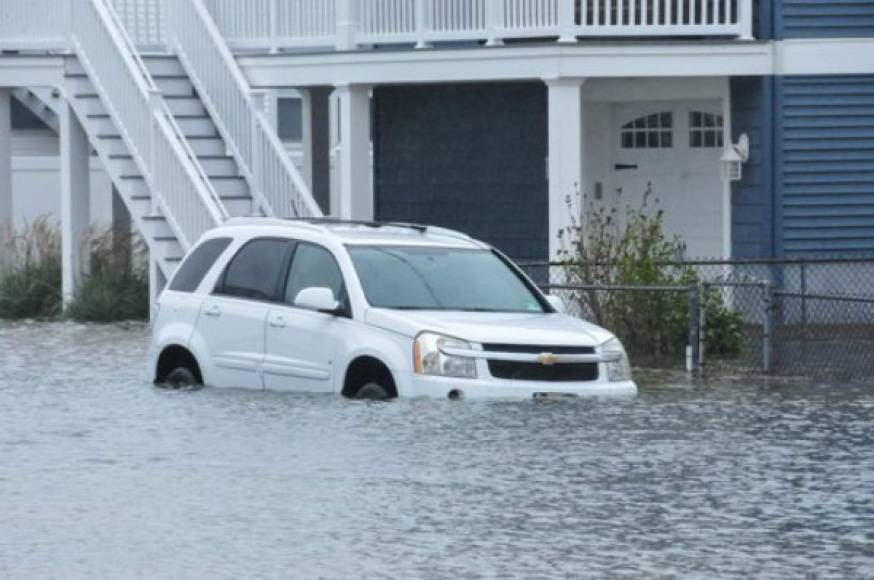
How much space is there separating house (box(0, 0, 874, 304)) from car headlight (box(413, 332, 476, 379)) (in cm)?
956

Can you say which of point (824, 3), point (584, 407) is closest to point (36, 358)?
point (584, 407)

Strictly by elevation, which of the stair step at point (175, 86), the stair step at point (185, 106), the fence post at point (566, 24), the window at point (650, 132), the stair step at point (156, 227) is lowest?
the stair step at point (156, 227)

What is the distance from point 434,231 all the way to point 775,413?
10.6 feet

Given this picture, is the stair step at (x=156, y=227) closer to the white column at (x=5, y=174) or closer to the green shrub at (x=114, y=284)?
the green shrub at (x=114, y=284)

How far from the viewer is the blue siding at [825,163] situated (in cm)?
2780

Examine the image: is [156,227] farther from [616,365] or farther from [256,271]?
[616,365]

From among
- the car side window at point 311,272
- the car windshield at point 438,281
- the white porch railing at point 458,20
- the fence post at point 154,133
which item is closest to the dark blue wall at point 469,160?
the white porch railing at point 458,20

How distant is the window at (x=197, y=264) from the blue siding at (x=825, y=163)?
10.2 meters

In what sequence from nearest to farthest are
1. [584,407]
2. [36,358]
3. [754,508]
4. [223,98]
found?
[754,508] → [584,407] → [36,358] → [223,98]

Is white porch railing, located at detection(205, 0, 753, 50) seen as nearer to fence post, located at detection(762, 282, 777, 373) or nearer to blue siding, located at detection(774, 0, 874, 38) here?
blue siding, located at detection(774, 0, 874, 38)

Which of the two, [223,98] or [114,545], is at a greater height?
[223,98]

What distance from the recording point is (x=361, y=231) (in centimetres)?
1902

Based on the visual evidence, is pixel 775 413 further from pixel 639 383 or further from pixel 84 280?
pixel 84 280

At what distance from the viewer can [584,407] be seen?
17719 millimetres
